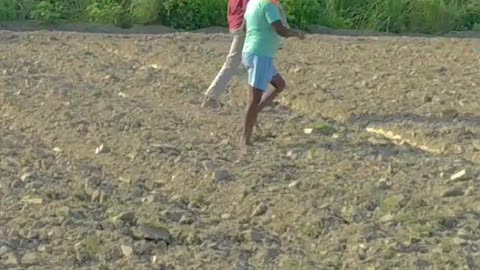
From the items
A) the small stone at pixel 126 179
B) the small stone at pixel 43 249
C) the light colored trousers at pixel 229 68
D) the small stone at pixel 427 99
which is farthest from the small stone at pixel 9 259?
the small stone at pixel 427 99

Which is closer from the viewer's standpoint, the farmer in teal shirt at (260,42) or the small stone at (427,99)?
the farmer in teal shirt at (260,42)

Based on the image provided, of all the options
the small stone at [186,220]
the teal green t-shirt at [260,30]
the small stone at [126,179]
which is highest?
the teal green t-shirt at [260,30]

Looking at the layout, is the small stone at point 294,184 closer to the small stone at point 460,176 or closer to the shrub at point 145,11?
the small stone at point 460,176

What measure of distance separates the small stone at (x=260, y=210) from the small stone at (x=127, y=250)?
0.93 meters

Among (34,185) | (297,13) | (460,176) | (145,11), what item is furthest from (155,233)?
(297,13)

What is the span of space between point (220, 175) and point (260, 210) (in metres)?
0.80

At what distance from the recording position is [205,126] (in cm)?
934

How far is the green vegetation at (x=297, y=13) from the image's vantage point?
767 inches

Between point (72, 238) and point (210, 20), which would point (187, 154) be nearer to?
point (72, 238)

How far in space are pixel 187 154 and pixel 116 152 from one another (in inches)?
19.4

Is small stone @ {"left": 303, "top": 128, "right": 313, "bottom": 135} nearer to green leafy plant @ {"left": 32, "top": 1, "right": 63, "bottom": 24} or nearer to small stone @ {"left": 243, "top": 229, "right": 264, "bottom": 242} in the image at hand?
small stone @ {"left": 243, "top": 229, "right": 264, "bottom": 242}

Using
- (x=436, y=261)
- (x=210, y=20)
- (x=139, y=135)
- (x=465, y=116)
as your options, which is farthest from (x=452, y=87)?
(x=210, y=20)

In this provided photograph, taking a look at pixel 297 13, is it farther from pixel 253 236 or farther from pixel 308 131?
pixel 253 236

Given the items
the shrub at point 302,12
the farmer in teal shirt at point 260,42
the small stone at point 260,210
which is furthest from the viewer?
the shrub at point 302,12
